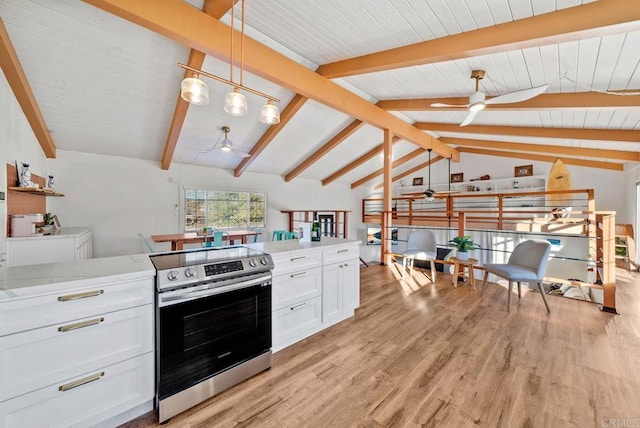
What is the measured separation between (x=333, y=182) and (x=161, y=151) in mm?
5196

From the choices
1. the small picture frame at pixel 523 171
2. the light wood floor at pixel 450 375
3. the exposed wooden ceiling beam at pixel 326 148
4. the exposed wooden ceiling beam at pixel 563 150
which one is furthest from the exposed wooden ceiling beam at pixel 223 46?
the small picture frame at pixel 523 171

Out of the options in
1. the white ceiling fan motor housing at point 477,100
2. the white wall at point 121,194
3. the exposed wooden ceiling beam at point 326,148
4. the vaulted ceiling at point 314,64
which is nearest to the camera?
the vaulted ceiling at point 314,64

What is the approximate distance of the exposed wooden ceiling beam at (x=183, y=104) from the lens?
2494 millimetres

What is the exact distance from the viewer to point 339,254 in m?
2.66

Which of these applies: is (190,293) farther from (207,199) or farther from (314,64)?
(207,199)

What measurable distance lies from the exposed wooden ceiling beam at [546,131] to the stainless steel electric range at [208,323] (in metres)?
5.32

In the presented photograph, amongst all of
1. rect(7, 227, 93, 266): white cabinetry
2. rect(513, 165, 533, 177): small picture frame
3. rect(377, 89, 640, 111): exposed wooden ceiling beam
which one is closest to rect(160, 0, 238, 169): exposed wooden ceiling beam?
A: rect(7, 227, 93, 266): white cabinetry

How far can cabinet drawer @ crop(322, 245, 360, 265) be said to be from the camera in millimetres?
2525

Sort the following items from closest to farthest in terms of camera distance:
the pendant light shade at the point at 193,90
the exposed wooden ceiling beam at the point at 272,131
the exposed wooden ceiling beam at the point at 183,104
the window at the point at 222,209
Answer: the pendant light shade at the point at 193,90
the exposed wooden ceiling beam at the point at 183,104
the exposed wooden ceiling beam at the point at 272,131
the window at the point at 222,209

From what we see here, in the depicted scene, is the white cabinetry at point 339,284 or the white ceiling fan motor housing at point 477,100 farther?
the white ceiling fan motor housing at point 477,100

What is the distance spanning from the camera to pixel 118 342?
1407 mm

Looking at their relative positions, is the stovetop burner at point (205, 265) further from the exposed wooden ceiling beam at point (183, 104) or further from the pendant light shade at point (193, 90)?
the exposed wooden ceiling beam at point (183, 104)

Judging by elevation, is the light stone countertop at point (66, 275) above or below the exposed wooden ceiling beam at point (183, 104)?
below

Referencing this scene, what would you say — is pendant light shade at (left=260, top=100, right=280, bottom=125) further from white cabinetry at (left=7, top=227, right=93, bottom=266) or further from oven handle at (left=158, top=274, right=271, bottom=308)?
white cabinetry at (left=7, top=227, right=93, bottom=266)
